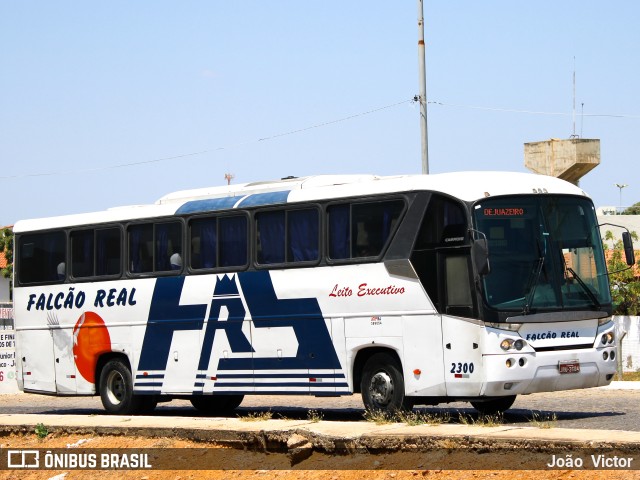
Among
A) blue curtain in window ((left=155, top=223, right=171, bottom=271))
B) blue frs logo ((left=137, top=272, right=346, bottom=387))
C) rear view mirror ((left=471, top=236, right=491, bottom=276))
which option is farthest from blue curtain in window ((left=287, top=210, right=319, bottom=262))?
rear view mirror ((left=471, top=236, right=491, bottom=276))

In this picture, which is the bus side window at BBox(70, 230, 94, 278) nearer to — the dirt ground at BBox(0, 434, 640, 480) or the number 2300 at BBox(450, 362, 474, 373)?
Result: the dirt ground at BBox(0, 434, 640, 480)

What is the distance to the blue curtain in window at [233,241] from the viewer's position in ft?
65.1

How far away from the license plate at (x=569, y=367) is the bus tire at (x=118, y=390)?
8.24 metres

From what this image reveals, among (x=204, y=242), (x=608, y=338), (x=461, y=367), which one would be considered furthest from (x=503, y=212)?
(x=204, y=242)

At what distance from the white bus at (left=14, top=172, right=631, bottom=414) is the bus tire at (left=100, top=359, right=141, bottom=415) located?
0.08ft

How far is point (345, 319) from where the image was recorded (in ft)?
59.9

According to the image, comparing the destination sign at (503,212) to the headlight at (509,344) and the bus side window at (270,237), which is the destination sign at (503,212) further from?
the bus side window at (270,237)

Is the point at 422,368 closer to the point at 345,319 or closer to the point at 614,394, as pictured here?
the point at 345,319

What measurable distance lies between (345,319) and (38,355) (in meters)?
7.62

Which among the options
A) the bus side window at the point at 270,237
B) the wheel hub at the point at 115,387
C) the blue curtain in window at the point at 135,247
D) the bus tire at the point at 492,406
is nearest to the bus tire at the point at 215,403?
the wheel hub at the point at 115,387

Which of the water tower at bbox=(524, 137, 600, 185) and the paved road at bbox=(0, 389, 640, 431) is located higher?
the water tower at bbox=(524, 137, 600, 185)

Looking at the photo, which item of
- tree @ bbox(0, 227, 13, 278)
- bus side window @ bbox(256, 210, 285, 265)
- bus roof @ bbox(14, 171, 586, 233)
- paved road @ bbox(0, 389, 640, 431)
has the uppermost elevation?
tree @ bbox(0, 227, 13, 278)

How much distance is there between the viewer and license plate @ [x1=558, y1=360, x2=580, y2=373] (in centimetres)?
1677

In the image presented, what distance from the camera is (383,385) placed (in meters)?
17.7
